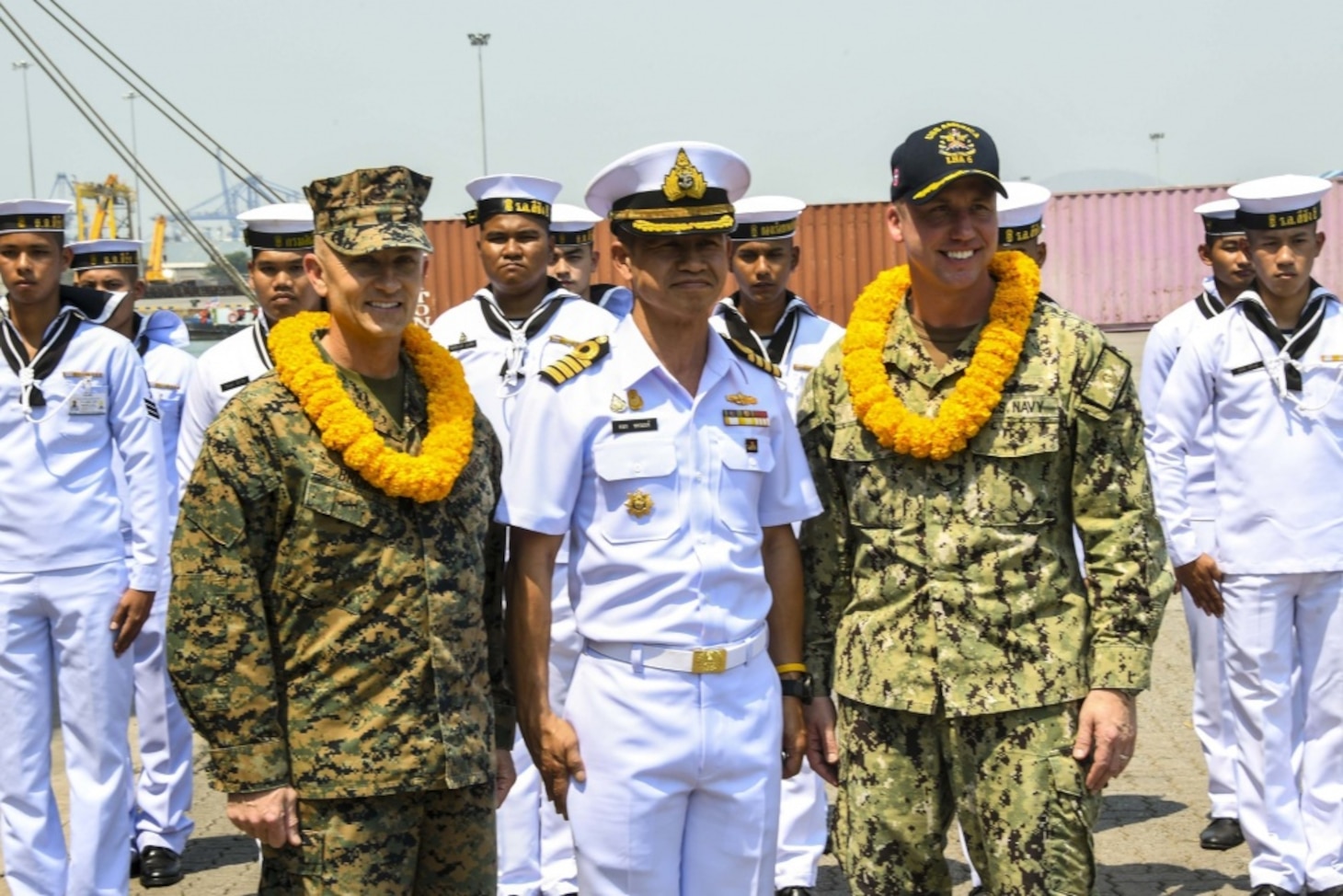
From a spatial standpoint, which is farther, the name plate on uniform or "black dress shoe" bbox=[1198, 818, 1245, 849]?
"black dress shoe" bbox=[1198, 818, 1245, 849]

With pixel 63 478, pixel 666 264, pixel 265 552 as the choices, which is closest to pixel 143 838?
pixel 63 478

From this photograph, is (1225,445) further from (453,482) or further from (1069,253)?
(1069,253)

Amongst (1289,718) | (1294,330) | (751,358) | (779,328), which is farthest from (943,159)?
(1289,718)

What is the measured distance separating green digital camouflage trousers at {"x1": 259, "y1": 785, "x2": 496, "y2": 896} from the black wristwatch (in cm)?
74

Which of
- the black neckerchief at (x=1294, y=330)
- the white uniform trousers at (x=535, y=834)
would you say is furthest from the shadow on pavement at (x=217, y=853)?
the black neckerchief at (x=1294, y=330)

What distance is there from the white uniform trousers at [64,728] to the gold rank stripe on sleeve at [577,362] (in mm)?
2702

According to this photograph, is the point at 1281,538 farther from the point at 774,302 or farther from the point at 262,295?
the point at 262,295

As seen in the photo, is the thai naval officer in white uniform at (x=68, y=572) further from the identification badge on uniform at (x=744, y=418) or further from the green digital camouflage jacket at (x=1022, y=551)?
the green digital camouflage jacket at (x=1022, y=551)

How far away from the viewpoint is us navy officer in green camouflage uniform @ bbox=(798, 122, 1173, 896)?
12.3 ft

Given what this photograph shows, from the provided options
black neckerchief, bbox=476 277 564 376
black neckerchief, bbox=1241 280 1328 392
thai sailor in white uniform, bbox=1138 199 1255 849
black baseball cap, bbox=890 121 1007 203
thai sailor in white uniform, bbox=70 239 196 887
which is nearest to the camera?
black baseball cap, bbox=890 121 1007 203

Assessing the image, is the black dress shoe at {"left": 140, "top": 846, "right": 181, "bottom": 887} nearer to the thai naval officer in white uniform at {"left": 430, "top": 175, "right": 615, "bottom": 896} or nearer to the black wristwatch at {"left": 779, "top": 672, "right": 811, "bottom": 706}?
the thai naval officer in white uniform at {"left": 430, "top": 175, "right": 615, "bottom": 896}

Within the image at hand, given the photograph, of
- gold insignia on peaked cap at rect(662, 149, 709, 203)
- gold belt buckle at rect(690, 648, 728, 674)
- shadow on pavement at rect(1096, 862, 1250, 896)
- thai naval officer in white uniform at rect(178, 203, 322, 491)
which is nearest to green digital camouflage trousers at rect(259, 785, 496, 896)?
gold belt buckle at rect(690, 648, 728, 674)

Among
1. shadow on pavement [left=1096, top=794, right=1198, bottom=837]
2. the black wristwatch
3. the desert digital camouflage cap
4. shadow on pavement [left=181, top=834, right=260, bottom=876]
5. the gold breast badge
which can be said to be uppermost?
the desert digital camouflage cap

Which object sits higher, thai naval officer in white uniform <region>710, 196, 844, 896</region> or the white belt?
thai naval officer in white uniform <region>710, 196, 844, 896</region>
